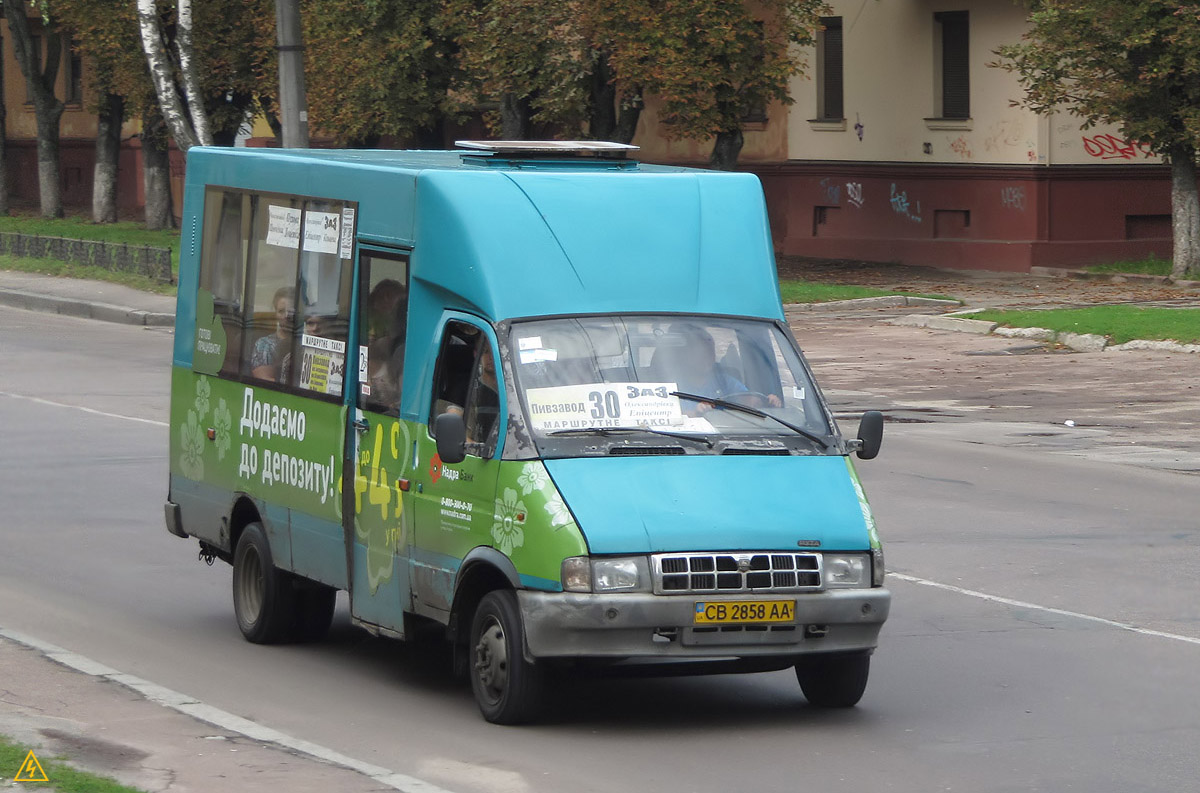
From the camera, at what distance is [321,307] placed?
9781 millimetres

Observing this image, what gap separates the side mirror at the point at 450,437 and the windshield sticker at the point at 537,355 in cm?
39

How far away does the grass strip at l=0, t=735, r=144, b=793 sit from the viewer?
6305 millimetres

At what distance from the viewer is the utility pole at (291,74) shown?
23234 millimetres

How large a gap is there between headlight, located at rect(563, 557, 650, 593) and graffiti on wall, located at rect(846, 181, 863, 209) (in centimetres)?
3228

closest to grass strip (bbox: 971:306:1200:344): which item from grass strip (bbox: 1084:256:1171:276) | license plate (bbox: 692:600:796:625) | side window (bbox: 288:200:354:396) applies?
grass strip (bbox: 1084:256:1171:276)

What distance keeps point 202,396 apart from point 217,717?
3.24 meters

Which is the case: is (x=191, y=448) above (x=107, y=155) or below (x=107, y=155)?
below

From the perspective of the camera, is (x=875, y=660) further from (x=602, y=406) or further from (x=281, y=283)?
(x=281, y=283)

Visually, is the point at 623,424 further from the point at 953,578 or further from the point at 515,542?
the point at 953,578

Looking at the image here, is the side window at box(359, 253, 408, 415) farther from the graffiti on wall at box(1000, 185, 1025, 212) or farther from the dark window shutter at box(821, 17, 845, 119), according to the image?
the dark window shutter at box(821, 17, 845, 119)

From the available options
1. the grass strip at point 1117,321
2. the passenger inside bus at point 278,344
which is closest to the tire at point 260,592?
the passenger inside bus at point 278,344

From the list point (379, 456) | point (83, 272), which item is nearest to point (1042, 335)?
point (83, 272)

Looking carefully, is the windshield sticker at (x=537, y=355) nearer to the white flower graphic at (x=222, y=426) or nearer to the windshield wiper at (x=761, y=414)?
the windshield wiper at (x=761, y=414)

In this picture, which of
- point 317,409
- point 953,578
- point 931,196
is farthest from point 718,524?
point 931,196
